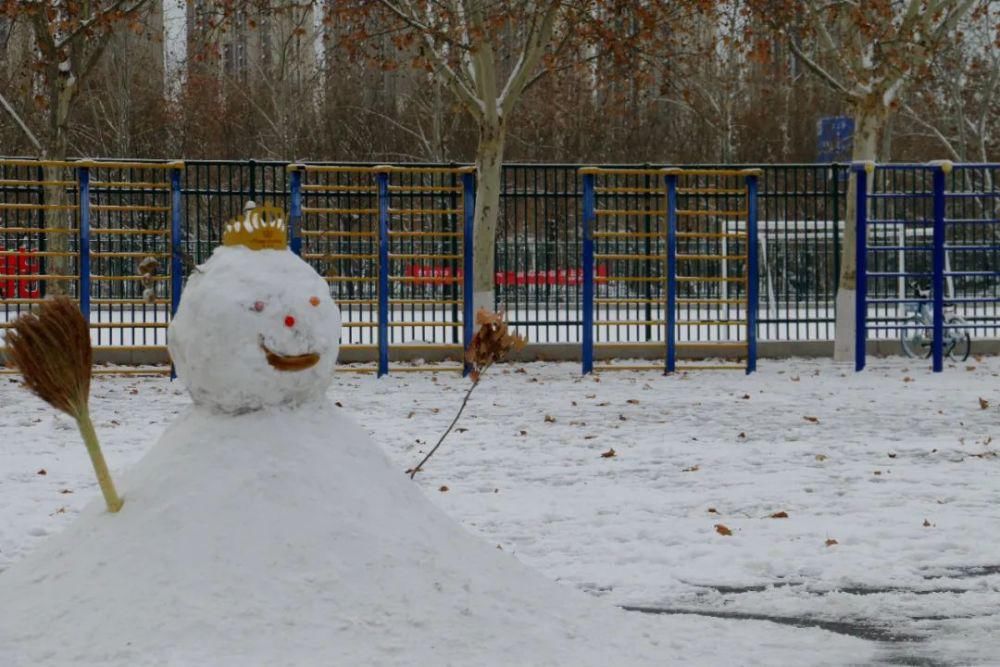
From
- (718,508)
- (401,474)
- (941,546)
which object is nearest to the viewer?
(401,474)

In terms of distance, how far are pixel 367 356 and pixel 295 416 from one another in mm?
12718

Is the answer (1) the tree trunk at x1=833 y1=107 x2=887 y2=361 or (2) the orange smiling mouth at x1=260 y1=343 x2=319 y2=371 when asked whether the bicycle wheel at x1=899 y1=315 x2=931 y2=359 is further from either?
(2) the orange smiling mouth at x1=260 y1=343 x2=319 y2=371

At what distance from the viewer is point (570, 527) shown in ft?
27.2

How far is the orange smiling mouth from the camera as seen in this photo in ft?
19.0

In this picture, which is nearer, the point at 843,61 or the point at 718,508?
the point at 718,508

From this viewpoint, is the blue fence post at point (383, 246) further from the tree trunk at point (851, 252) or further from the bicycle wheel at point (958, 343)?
the bicycle wheel at point (958, 343)

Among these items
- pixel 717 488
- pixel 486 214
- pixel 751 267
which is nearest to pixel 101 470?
pixel 717 488

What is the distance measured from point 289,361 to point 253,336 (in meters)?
0.17

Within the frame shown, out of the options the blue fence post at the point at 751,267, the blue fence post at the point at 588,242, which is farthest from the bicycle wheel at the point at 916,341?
the blue fence post at the point at 588,242

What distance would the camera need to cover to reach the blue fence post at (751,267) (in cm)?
1738

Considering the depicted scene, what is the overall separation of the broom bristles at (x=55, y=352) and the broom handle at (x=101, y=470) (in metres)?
0.05

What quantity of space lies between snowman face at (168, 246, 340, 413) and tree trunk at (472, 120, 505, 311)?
12047mm

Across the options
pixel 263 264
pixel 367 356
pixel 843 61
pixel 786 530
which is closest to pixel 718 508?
pixel 786 530

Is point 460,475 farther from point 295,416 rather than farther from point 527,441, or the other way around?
point 295,416
